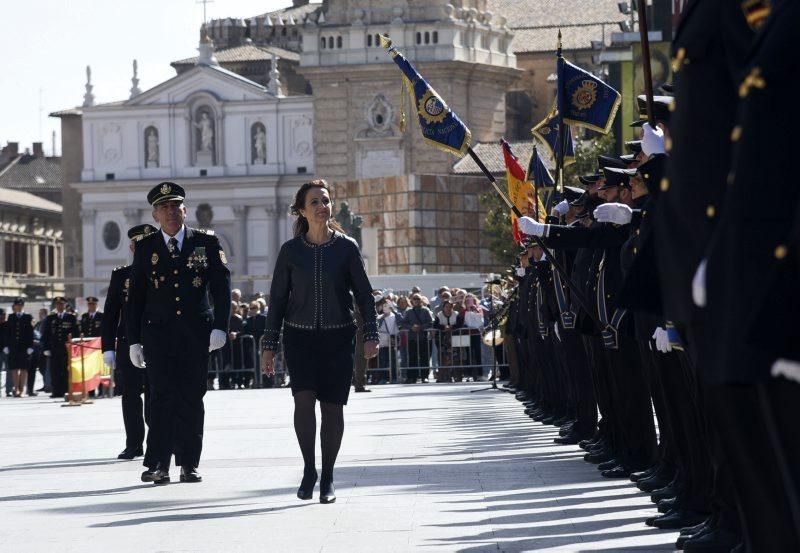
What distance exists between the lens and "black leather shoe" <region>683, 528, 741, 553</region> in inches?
303

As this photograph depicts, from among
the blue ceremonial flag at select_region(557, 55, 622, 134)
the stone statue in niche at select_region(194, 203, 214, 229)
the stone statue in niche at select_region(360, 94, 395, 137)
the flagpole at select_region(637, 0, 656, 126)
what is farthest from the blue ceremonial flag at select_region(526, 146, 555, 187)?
the stone statue in niche at select_region(194, 203, 214, 229)

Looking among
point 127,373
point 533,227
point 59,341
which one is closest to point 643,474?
point 533,227

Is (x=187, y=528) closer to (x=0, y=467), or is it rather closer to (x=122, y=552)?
(x=122, y=552)

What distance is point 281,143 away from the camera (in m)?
105

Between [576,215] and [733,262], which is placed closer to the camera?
[733,262]

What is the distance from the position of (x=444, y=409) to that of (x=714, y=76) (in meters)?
18.3

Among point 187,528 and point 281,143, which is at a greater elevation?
point 281,143

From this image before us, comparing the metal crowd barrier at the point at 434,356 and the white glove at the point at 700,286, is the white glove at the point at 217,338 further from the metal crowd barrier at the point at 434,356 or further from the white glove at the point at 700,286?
the metal crowd barrier at the point at 434,356

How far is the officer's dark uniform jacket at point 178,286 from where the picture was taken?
12492mm

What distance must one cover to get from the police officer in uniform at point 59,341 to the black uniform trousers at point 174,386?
21.8 metres

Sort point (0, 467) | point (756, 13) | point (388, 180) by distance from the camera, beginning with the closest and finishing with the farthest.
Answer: point (756, 13) → point (0, 467) → point (388, 180)

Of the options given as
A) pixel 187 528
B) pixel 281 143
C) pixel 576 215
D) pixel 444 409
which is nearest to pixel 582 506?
pixel 187 528

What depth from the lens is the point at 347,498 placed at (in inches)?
430

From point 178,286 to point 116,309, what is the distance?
3.02 meters
